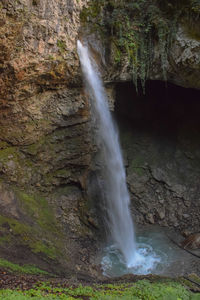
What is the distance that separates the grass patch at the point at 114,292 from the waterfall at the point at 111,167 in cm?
320

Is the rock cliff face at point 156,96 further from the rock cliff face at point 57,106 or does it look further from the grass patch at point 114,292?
the grass patch at point 114,292

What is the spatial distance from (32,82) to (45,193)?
4425 mm

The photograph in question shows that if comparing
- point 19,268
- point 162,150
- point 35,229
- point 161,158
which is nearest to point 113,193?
point 161,158

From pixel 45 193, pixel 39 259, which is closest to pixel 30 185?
pixel 45 193

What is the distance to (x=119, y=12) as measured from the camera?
983 centimetres

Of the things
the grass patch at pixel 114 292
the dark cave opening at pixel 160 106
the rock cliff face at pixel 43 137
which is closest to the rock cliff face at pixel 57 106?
the rock cliff face at pixel 43 137

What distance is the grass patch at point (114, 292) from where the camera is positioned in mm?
4661

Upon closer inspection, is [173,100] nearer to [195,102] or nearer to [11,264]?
[195,102]

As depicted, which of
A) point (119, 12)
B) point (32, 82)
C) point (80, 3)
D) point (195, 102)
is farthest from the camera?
point (195, 102)

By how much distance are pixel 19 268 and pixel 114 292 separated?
2.42 metres

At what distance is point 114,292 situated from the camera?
5555 mm

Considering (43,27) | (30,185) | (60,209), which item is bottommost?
(60,209)

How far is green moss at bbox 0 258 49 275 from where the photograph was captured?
5.78 m

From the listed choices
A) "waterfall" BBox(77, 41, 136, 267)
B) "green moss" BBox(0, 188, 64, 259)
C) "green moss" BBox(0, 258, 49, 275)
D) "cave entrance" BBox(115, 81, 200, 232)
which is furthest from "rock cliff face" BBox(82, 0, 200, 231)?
"green moss" BBox(0, 258, 49, 275)
